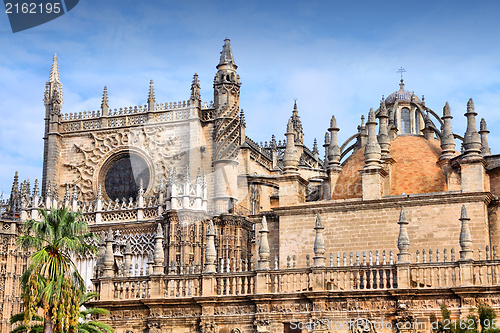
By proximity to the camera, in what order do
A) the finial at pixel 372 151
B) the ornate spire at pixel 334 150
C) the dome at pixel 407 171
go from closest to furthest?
1. the finial at pixel 372 151
2. the dome at pixel 407 171
3. the ornate spire at pixel 334 150

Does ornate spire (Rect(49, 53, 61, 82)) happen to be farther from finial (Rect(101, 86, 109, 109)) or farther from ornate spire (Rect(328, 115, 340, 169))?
ornate spire (Rect(328, 115, 340, 169))

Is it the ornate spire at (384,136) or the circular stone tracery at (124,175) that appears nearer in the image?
the ornate spire at (384,136)

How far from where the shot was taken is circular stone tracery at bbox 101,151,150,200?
43469mm

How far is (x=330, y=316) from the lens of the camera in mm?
27203

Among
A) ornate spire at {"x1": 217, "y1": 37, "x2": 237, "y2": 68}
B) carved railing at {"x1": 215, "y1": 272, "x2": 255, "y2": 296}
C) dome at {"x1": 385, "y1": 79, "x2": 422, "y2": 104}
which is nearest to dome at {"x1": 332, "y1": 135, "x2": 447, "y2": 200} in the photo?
dome at {"x1": 385, "y1": 79, "x2": 422, "y2": 104}

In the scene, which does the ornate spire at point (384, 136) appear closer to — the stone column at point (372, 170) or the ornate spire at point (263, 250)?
the stone column at point (372, 170)

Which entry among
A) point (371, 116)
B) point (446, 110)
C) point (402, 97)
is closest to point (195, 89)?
point (402, 97)

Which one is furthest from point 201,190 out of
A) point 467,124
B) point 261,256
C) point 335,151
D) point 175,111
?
point 467,124

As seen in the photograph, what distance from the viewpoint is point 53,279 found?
25281 mm

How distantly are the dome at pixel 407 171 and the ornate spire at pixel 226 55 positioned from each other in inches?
454

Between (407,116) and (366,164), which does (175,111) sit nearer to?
(407,116)

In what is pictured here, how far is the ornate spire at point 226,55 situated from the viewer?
4254 cm

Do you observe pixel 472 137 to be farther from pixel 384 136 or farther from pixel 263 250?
pixel 263 250

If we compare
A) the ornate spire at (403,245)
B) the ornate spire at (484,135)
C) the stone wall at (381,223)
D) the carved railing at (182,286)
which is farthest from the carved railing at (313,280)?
the ornate spire at (484,135)
